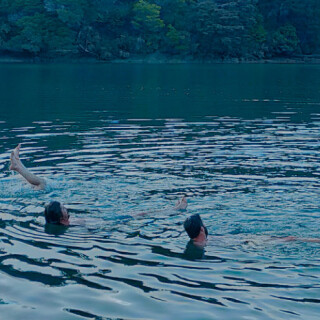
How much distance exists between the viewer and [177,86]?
44.3 meters

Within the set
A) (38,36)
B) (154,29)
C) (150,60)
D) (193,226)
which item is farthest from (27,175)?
(150,60)

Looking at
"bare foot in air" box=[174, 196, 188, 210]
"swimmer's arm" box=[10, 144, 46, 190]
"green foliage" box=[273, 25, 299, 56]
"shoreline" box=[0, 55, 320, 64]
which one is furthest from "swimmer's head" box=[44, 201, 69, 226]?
"green foliage" box=[273, 25, 299, 56]

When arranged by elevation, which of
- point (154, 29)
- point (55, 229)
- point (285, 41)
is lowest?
point (55, 229)

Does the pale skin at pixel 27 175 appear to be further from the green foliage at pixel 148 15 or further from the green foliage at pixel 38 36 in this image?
the green foliage at pixel 148 15

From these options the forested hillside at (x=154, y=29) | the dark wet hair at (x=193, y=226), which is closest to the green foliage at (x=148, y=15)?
the forested hillside at (x=154, y=29)

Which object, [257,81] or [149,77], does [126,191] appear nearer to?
[257,81]

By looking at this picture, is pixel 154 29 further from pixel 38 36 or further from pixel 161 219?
pixel 161 219

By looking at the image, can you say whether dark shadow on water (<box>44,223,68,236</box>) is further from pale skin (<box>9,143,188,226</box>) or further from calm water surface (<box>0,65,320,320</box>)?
pale skin (<box>9,143,188,226</box>)

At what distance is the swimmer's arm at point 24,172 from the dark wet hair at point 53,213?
8.08 ft

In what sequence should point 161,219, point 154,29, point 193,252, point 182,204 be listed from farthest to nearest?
point 154,29 < point 182,204 < point 161,219 < point 193,252

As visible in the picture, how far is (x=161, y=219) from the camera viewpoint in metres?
11.5

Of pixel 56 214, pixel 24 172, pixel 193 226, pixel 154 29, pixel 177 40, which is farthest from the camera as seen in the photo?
pixel 177 40

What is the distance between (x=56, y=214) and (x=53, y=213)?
55 mm

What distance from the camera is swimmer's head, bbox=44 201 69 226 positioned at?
1090cm
